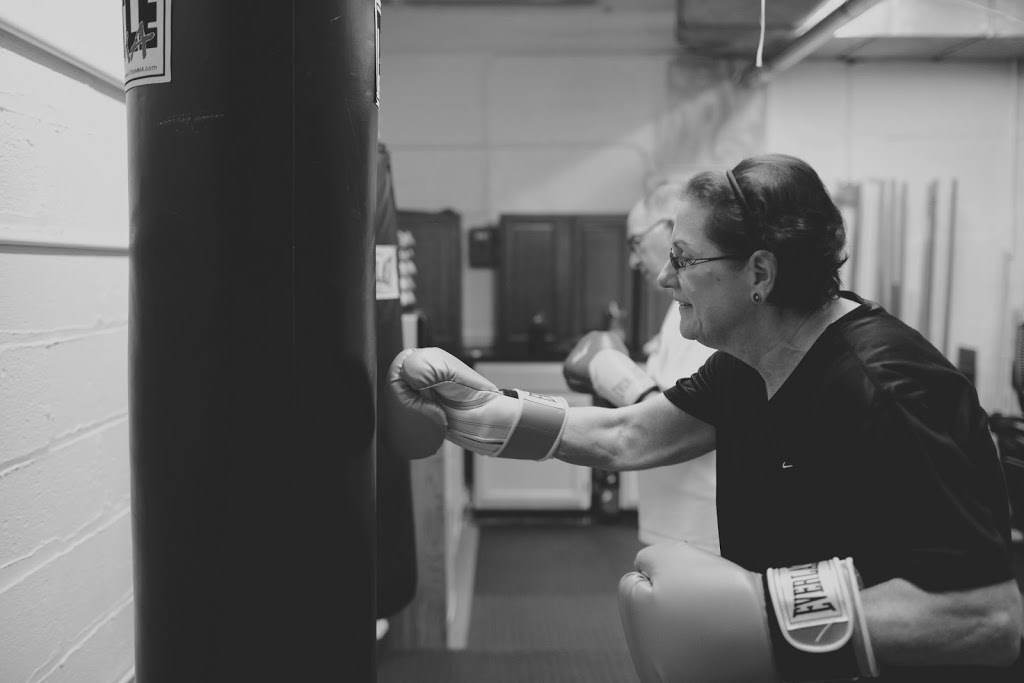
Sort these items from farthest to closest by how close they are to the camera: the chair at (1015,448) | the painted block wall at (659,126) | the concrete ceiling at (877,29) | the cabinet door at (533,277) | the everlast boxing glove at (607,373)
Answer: the painted block wall at (659,126)
the cabinet door at (533,277)
the concrete ceiling at (877,29)
the chair at (1015,448)
the everlast boxing glove at (607,373)

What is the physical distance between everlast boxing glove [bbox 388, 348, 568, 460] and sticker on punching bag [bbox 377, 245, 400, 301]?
66 centimetres

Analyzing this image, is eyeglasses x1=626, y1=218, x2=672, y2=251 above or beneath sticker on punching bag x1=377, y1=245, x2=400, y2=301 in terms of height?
above

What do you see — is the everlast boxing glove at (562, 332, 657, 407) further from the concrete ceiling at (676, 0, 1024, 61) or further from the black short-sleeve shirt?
the concrete ceiling at (676, 0, 1024, 61)

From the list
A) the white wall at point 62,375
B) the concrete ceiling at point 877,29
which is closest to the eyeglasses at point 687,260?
the white wall at point 62,375

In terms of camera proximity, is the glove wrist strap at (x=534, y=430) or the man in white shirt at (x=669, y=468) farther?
the man in white shirt at (x=669, y=468)

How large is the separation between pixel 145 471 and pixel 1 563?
16.5 inches

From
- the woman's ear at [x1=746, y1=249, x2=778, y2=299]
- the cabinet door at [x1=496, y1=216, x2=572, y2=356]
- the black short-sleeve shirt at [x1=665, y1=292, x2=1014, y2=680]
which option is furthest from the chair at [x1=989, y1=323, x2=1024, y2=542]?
the cabinet door at [x1=496, y1=216, x2=572, y2=356]

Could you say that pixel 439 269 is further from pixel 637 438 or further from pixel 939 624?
pixel 939 624

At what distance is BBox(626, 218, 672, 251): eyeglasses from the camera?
7.36ft

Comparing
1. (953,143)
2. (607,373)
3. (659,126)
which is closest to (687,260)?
(607,373)

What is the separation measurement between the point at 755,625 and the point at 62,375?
1.20 m

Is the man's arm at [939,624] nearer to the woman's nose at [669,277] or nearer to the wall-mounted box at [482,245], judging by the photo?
the woman's nose at [669,277]

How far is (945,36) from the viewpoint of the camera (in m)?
4.25

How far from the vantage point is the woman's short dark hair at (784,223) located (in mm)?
1181
